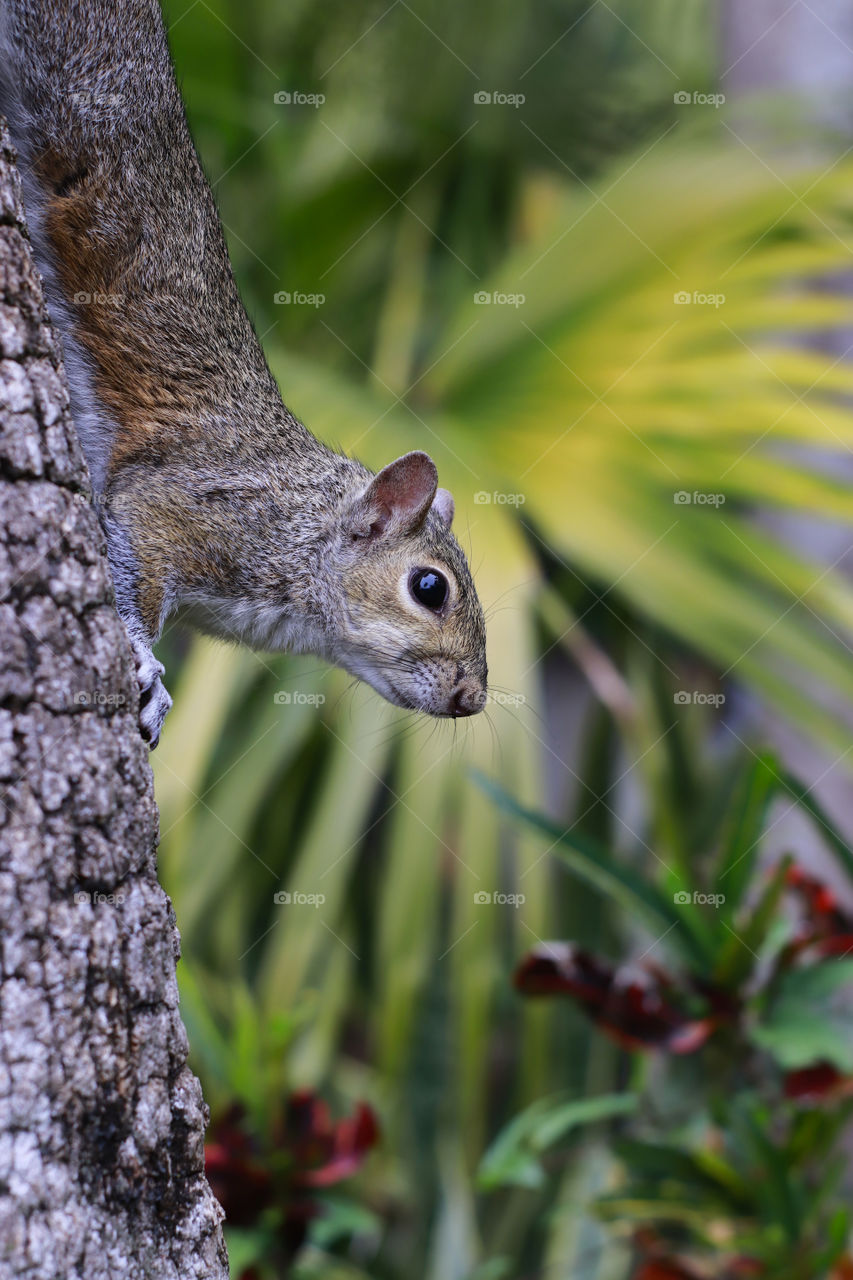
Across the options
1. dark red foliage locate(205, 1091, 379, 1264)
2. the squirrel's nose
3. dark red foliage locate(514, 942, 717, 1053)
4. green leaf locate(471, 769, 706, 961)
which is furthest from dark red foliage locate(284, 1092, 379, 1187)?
the squirrel's nose

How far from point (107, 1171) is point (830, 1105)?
6.79ft

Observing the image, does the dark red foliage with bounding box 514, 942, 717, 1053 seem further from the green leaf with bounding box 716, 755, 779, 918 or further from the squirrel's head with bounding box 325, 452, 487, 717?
the squirrel's head with bounding box 325, 452, 487, 717

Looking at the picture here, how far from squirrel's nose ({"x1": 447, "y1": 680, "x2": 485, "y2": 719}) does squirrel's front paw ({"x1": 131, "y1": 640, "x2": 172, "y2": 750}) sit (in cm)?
50

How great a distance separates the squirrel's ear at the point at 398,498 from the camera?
6.10 feet

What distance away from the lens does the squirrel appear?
5.10ft

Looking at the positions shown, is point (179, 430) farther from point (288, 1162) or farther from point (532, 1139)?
point (532, 1139)

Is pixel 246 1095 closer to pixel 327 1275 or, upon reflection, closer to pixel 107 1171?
pixel 327 1275

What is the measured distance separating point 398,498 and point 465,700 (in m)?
0.34

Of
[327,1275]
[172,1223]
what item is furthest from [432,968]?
[172,1223]

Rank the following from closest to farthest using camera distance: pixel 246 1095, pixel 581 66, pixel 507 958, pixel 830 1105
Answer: pixel 246 1095 < pixel 830 1105 < pixel 507 958 < pixel 581 66

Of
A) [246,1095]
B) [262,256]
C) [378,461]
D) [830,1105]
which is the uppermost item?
[262,256]

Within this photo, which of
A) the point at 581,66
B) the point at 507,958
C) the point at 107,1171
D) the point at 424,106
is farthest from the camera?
the point at 581,66

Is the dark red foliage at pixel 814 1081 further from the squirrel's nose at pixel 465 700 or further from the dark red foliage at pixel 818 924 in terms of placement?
the squirrel's nose at pixel 465 700

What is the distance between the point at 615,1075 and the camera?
135 inches
